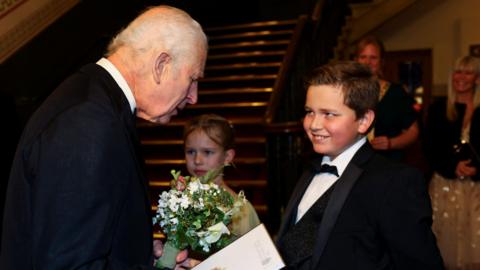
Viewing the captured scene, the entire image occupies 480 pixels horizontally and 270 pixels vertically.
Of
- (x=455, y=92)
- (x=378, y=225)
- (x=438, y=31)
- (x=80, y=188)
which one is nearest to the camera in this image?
(x=80, y=188)

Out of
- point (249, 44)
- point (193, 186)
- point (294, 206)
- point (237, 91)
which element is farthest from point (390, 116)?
point (249, 44)

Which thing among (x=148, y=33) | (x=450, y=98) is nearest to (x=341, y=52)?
(x=450, y=98)

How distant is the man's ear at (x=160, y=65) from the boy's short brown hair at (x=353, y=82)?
0.81 m

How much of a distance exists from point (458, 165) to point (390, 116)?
2.38 ft

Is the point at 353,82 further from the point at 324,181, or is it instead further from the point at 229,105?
the point at 229,105

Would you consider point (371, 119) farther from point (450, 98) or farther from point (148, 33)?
point (450, 98)

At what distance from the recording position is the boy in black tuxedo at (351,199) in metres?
1.87

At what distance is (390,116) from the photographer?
13.1 ft

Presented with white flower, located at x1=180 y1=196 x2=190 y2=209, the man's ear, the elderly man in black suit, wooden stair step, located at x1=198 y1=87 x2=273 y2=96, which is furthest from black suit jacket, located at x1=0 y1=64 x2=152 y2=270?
wooden stair step, located at x1=198 y1=87 x2=273 y2=96

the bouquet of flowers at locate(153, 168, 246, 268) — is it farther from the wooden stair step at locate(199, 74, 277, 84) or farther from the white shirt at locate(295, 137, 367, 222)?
the wooden stair step at locate(199, 74, 277, 84)

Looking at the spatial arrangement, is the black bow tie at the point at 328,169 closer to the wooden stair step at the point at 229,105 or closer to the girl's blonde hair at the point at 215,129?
the girl's blonde hair at the point at 215,129

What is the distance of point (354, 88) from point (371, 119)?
0.15 meters

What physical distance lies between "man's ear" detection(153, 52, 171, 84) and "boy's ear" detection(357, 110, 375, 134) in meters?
0.92

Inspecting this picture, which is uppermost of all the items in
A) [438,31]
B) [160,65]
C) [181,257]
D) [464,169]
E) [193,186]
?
[438,31]
